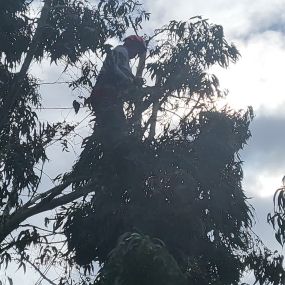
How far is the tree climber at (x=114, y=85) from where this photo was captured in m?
9.87

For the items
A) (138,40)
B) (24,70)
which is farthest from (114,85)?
(24,70)

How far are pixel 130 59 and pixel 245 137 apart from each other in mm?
2442

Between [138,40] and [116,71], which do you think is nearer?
[116,71]

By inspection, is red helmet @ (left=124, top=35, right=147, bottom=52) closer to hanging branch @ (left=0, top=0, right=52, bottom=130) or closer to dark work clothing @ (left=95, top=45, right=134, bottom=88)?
dark work clothing @ (left=95, top=45, right=134, bottom=88)

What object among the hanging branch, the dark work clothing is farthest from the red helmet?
the hanging branch

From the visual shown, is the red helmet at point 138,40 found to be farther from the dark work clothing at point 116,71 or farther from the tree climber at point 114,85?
the dark work clothing at point 116,71

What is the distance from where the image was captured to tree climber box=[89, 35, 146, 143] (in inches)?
388

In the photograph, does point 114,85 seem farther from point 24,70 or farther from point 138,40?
point 24,70

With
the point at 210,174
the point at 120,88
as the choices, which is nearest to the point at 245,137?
the point at 210,174

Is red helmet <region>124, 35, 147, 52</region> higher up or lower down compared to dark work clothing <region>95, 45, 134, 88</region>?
higher up

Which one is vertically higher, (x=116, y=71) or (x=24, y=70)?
(x=24, y=70)

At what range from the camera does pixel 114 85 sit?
1036cm

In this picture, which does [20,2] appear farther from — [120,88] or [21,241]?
[21,241]

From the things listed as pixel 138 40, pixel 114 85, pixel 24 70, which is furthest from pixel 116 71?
pixel 24 70
